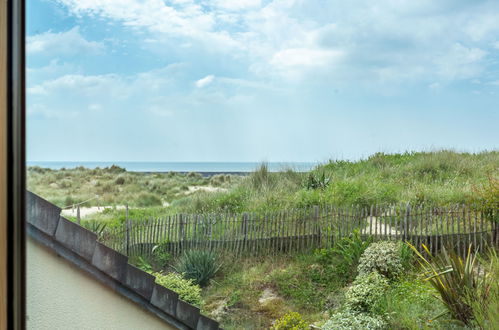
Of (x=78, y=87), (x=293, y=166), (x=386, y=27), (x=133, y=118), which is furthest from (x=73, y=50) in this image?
(x=386, y=27)

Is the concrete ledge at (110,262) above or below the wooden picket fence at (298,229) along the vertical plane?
below

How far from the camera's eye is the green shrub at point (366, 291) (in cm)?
222

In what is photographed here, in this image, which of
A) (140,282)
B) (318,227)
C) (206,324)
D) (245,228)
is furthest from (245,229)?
(140,282)

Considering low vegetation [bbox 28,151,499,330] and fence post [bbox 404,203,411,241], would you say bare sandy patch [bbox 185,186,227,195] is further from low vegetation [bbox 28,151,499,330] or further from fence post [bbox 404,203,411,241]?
fence post [bbox 404,203,411,241]

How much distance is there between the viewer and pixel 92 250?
2045 millimetres

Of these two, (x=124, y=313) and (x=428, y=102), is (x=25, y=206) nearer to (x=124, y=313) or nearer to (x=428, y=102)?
(x=124, y=313)

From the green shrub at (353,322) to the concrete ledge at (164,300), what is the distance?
0.78 metres

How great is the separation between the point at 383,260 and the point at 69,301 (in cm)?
158

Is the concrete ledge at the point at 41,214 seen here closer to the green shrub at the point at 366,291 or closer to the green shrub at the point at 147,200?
the green shrub at the point at 147,200

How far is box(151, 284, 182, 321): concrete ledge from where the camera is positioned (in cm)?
221

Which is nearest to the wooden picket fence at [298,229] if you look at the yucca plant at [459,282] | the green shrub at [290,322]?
the yucca plant at [459,282]

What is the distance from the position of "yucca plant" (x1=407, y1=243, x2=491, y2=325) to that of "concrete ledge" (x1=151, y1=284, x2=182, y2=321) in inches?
50.6

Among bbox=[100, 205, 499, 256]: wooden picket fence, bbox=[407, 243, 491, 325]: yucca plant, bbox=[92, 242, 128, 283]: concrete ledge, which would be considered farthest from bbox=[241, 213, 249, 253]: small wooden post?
bbox=[407, 243, 491, 325]: yucca plant

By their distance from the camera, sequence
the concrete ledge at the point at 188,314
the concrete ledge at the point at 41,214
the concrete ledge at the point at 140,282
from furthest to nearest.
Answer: the concrete ledge at the point at 188,314
the concrete ledge at the point at 140,282
the concrete ledge at the point at 41,214
